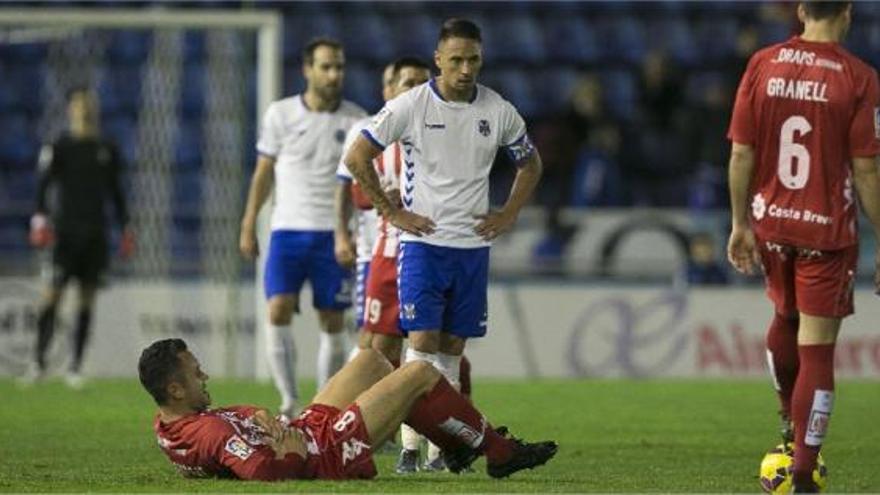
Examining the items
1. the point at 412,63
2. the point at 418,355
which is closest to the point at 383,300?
the point at 418,355

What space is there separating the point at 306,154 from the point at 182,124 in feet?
33.1

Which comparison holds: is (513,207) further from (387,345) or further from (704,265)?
(704,265)

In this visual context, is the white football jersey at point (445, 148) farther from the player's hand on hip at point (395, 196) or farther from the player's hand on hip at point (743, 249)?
the player's hand on hip at point (743, 249)

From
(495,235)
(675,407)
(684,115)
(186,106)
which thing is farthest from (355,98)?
(495,235)

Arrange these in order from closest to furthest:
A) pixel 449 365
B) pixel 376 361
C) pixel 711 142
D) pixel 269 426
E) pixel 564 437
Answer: pixel 269 426 → pixel 376 361 → pixel 449 365 → pixel 564 437 → pixel 711 142

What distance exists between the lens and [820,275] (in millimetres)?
9000

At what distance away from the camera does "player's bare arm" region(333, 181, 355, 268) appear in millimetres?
12117

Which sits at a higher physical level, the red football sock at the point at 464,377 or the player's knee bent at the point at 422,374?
the player's knee bent at the point at 422,374

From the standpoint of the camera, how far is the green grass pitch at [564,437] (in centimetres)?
960

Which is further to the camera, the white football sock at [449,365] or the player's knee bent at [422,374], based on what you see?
the white football sock at [449,365]

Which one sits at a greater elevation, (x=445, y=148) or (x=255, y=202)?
(x=445, y=148)

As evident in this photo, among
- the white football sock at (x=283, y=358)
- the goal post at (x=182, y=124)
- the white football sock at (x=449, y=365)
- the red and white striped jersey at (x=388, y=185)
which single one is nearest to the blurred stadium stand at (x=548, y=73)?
the goal post at (x=182, y=124)

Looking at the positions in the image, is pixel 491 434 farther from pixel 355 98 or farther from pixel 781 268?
pixel 355 98

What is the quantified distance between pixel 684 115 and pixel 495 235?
40.6 ft
